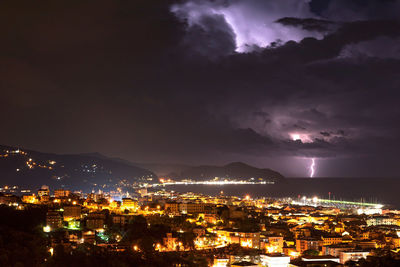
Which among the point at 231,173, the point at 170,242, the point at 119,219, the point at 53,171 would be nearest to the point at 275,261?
the point at 170,242

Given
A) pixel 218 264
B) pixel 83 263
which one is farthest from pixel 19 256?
pixel 218 264

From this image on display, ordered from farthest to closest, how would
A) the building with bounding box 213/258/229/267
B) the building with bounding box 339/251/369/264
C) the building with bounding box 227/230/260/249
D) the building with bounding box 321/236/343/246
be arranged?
the building with bounding box 321/236/343/246 → the building with bounding box 227/230/260/249 → the building with bounding box 339/251/369/264 → the building with bounding box 213/258/229/267

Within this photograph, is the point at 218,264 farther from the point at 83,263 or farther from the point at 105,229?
the point at 105,229

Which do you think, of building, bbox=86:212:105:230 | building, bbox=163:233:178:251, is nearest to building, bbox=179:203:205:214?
building, bbox=86:212:105:230

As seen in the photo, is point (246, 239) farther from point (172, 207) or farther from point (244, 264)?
point (172, 207)

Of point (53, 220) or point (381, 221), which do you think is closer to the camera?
point (53, 220)

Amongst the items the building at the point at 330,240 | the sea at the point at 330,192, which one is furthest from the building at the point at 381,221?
the sea at the point at 330,192

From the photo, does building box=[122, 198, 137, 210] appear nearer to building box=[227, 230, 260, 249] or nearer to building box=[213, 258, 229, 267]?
building box=[227, 230, 260, 249]
